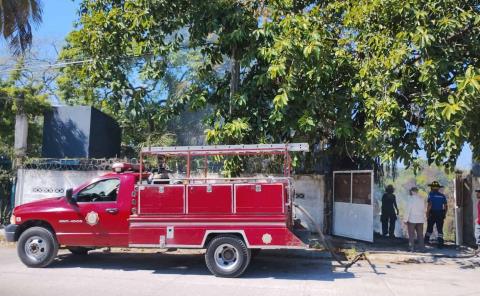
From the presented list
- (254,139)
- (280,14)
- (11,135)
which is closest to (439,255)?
(254,139)

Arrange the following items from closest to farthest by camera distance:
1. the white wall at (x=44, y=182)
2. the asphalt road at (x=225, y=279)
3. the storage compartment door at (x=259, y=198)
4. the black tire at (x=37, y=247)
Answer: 1. the asphalt road at (x=225, y=279)
2. the storage compartment door at (x=259, y=198)
3. the black tire at (x=37, y=247)
4. the white wall at (x=44, y=182)

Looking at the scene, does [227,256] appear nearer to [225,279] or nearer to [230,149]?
[225,279]

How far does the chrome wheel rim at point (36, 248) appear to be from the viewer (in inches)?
403

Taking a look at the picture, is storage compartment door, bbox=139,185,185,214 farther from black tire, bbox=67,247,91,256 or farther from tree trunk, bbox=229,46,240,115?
tree trunk, bbox=229,46,240,115

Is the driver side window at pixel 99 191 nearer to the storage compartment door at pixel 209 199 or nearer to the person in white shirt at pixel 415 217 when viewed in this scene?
the storage compartment door at pixel 209 199

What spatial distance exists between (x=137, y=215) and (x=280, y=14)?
6054mm

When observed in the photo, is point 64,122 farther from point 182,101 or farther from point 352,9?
point 352,9

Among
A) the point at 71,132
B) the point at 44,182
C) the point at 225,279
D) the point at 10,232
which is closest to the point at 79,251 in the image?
the point at 10,232

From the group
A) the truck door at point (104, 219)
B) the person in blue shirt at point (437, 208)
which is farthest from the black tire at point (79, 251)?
the person in blue shirt at point (437, 208)

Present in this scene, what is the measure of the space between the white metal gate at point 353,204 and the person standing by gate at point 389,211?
4.23 ft

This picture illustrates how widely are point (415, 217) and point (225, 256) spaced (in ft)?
19.1

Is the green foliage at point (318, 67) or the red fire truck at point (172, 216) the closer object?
the red fire truck at point (172, 216)

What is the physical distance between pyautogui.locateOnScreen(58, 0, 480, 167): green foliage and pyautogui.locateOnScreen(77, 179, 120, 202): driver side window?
280 cm

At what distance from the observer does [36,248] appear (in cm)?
1027
